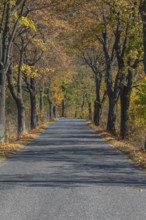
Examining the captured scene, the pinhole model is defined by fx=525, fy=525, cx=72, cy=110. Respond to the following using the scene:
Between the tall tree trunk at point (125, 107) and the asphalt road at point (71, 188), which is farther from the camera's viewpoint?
the tall tree trunk at point (125, 107)

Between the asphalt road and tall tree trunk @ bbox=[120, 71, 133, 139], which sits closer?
the asphalt road

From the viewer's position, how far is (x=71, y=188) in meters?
11.6

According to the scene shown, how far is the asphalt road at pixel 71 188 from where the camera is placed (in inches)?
350

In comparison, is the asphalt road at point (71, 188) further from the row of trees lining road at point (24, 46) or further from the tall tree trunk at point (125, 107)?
the tall tree trunk at point (125, 107)

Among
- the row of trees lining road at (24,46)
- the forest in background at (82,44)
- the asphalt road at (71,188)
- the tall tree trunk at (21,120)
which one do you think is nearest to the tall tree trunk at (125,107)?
the forest in background at (82,44)

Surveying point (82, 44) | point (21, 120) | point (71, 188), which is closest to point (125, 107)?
point (21, 120)

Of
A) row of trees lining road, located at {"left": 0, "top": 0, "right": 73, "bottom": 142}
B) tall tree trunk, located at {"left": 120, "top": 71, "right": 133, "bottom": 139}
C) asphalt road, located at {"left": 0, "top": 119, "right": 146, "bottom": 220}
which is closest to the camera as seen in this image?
asphalt road, located at {"left": 0, "top": 119, "right": 146, "bottom": 220}

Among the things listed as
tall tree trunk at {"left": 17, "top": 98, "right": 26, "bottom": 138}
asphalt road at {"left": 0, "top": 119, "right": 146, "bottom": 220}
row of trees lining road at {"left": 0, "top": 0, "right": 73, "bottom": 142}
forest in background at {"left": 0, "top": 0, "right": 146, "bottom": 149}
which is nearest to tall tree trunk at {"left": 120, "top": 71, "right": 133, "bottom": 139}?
forest in background at {"left": 0, "top": 0, "right": 146, "bottom": 149}

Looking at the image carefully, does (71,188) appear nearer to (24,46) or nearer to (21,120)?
(21,120)

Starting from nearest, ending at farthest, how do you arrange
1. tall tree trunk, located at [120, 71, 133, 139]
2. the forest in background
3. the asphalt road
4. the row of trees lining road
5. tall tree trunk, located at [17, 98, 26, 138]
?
the asphalt road
the row of trees lining road
the forest in background
tall tree trunk, located at [120, 71, 133, 139]
tall tree trunk, located at [17, 98, 26, 138]

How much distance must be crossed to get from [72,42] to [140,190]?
34.9 meters

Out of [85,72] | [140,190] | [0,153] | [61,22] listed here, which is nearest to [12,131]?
[61,22]

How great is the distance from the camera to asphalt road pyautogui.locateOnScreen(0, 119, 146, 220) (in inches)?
350

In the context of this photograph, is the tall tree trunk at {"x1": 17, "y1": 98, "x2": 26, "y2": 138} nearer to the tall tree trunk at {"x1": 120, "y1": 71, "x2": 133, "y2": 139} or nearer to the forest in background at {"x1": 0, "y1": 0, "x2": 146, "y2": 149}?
the forest in background at {"x1": 0, "y1": 0, "x2": 146, "y2": 149}
